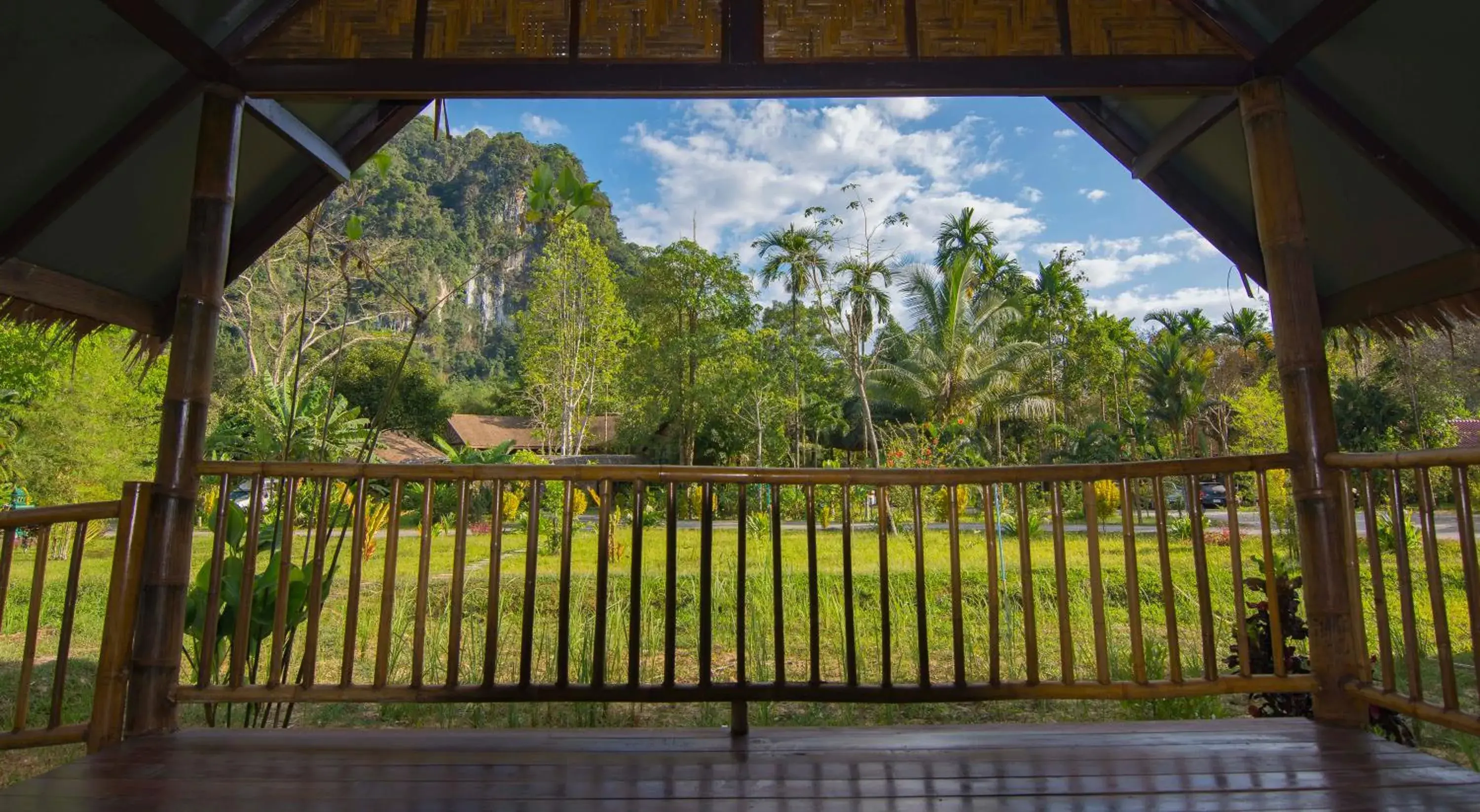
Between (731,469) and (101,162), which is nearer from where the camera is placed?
(731,469)

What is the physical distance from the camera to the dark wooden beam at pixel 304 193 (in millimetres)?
3016

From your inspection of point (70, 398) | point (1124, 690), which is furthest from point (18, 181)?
point (70, 398)

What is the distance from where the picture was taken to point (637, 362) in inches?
751

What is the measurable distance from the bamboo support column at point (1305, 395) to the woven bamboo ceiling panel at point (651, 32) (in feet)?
6.31

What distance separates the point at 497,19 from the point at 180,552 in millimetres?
2117

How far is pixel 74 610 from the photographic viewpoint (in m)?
2.08

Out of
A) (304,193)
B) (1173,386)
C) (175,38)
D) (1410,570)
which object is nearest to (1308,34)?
(1410,570)

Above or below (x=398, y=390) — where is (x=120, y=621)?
below

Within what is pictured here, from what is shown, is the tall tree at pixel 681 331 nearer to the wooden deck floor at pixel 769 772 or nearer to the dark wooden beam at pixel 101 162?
the dark wooden beam at pixel 101 162

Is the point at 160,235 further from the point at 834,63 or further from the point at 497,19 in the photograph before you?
the point at 834,63

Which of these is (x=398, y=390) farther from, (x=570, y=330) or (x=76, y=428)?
(x=76, y=428)

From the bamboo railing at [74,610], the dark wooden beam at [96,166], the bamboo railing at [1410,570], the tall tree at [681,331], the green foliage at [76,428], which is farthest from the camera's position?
the tall tree at [681,331]

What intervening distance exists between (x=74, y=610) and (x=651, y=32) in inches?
103

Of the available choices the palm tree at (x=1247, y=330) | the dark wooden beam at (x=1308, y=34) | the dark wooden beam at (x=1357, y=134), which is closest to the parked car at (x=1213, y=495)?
the palm tree at (x=1247, y=330)
